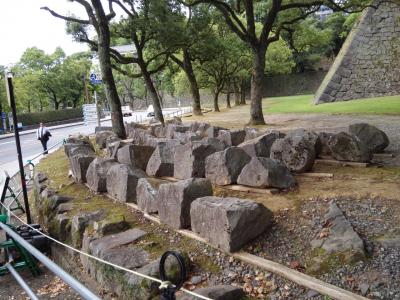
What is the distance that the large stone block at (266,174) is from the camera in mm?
5902

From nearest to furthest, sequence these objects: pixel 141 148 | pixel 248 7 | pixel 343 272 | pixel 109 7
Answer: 1. pixel 343 272
2. pixel 141 148
3. pixel 248 7
4. pixel 109 7

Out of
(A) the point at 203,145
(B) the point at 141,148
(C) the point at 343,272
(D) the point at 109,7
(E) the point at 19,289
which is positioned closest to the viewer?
(C) the point at 343,272

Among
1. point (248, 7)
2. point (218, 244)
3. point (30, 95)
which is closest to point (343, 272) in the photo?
point (218, 244)

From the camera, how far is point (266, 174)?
587cm

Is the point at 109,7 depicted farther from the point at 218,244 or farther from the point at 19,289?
the point at 218,244

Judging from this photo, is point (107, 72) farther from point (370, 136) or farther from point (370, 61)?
point (370, 61)

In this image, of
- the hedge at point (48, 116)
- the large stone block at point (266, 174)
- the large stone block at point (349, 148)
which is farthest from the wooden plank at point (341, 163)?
the hedge at point (48, 116)

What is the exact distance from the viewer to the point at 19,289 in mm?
6211

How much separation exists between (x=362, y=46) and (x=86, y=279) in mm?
23946

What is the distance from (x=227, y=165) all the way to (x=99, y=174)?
106 inches

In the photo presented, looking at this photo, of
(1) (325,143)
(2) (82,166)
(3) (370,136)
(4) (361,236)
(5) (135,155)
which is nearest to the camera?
(4) (361,236)

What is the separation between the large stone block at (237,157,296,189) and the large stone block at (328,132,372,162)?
160 cm

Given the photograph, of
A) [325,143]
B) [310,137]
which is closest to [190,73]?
[325,143]

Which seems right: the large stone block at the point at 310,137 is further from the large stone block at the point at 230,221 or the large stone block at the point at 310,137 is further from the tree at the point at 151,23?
the tree at the point at 151,23
